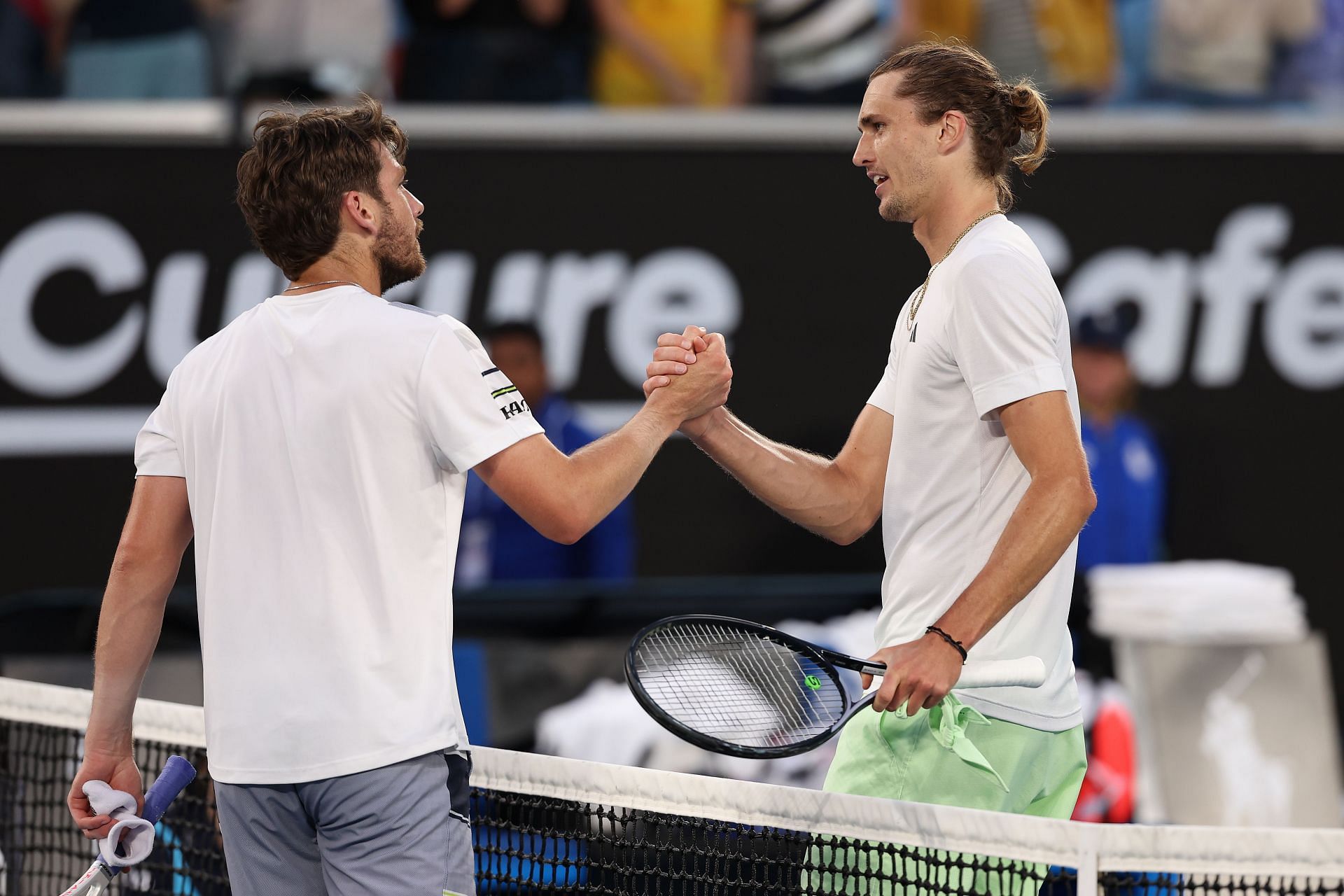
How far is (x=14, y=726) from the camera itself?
3498 mm

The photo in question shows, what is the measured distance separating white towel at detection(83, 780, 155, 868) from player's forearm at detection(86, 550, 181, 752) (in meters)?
0.06

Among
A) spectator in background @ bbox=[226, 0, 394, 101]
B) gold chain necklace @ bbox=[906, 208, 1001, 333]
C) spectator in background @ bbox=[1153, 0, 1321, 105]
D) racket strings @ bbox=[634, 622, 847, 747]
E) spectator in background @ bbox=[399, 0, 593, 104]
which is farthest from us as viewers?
spectator in background @ bbox=[1153, 0, 1321, 105]

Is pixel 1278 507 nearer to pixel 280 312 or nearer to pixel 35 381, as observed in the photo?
pixel 35 381

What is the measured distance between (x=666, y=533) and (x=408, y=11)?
90.4 inches

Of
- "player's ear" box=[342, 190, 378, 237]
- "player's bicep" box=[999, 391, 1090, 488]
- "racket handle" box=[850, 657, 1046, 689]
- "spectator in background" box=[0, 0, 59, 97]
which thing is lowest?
"racket handle" box=[850, 657, 1046, 689]

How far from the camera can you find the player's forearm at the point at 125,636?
2.50m

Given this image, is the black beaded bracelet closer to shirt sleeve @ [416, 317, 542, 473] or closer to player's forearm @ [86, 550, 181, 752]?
shirt sleeve @ [416, 317, 542, 473]

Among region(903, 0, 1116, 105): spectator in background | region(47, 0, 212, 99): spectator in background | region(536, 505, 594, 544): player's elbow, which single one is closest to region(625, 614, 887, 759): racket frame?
region(536, 505, 594, 544): player's elbow

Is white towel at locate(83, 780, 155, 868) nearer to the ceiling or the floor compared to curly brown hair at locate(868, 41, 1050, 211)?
nearer to the floor

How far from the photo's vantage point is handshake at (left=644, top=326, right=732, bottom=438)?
2.92m

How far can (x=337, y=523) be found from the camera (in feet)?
7.47

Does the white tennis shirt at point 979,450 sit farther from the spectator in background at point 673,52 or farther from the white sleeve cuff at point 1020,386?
the spectator in background at point 673,52

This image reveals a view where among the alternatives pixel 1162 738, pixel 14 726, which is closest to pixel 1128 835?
pixel 14 726

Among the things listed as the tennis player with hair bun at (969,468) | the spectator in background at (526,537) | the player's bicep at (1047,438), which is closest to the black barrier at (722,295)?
the spectator in background at (526,537)
